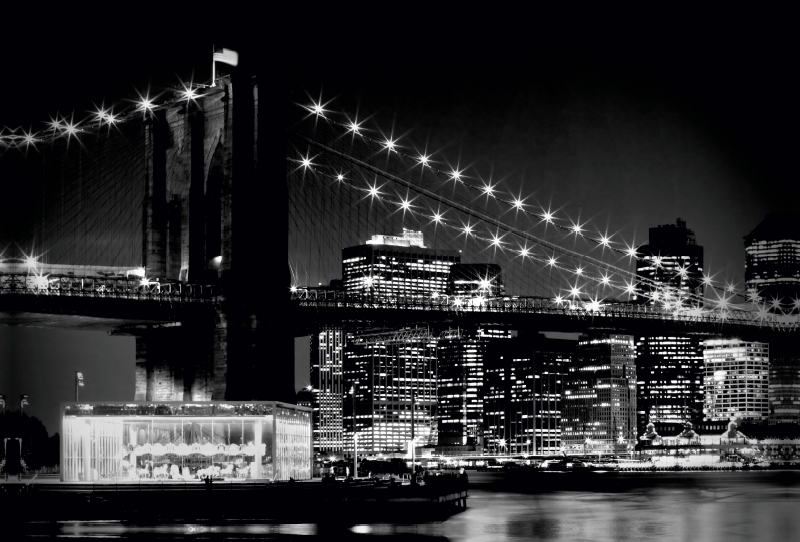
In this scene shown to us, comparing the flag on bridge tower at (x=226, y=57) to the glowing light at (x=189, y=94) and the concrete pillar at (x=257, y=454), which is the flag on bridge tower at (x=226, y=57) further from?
the concrete pillar at (x=257, y=454)

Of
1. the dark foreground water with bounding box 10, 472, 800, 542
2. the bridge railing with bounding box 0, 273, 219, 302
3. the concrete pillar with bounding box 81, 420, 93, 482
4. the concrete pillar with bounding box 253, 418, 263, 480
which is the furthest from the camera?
the bridge railing with bounding box 0, 273, 219, 302

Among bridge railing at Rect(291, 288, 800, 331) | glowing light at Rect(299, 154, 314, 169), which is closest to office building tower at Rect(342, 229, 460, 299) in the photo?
bridge railing at Rect(291, 288, 800, 331)

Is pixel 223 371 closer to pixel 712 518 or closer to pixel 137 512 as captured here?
pixel 137 512

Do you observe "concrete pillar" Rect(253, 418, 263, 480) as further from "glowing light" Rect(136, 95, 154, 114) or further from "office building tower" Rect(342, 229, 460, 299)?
"office building tower" Rect(342, 229, 460, 299)

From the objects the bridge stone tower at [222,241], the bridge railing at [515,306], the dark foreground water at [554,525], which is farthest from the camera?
the bridge railing at [515,306]

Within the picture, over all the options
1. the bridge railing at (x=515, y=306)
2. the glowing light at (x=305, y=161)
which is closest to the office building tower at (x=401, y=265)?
the bridge railing at (x=515, y=306)

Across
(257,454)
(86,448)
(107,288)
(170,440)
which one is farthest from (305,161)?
(86,448)

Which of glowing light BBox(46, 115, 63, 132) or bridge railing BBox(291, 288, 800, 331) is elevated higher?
glowing light BBox(46, 115, 63, 132)
